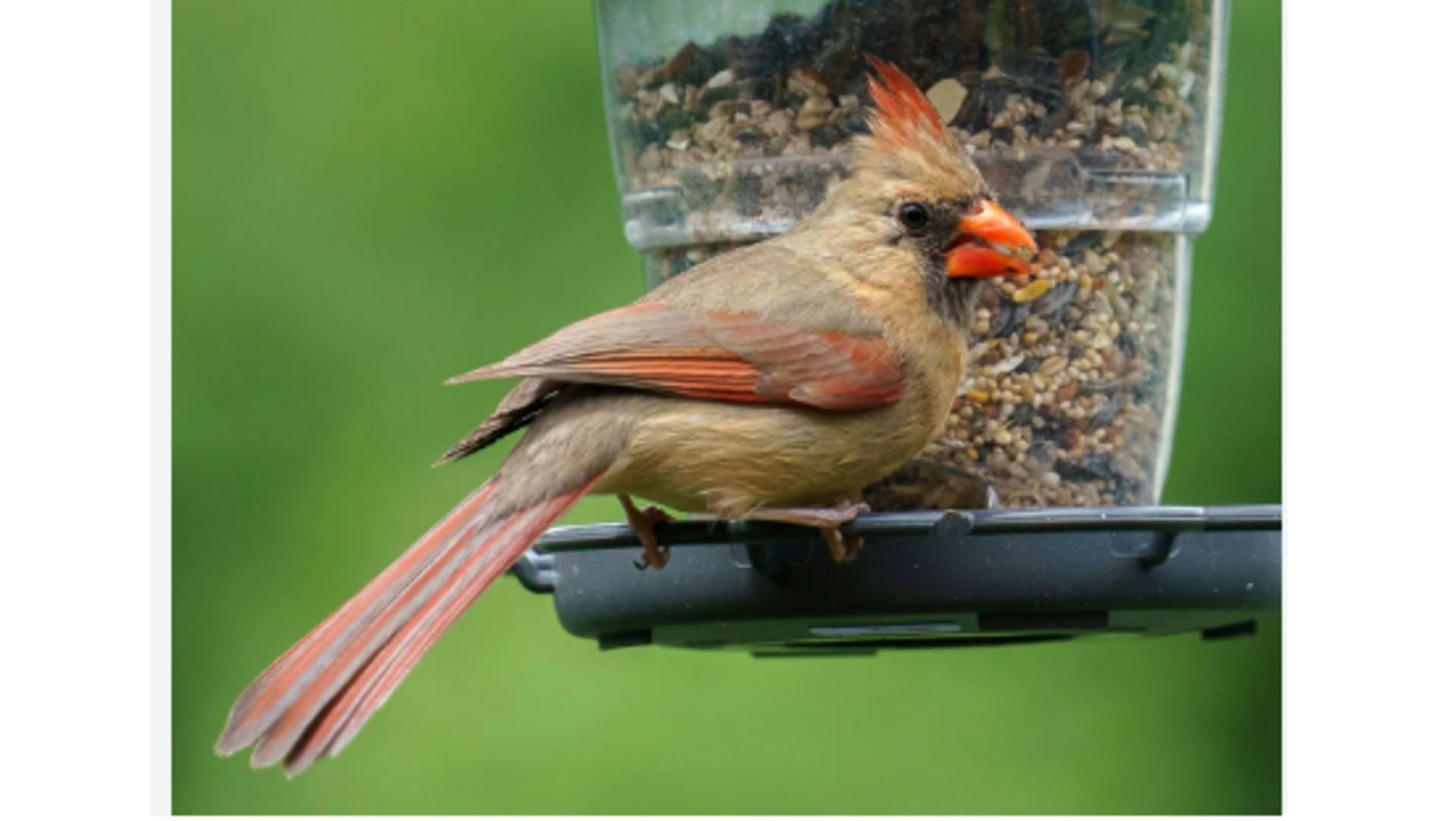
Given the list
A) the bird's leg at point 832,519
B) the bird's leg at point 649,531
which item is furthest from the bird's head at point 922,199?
the bird's leg at point 649,531

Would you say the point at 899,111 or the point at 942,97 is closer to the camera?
the point at 899,111

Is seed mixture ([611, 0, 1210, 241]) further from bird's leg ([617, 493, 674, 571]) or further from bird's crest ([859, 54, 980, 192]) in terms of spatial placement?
bird's leg ([617, 493, 674, 571])

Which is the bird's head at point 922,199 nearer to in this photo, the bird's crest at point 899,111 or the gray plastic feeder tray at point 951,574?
the bird's crest at point 899,111

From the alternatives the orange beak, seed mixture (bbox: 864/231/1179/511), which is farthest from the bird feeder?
the orange beak

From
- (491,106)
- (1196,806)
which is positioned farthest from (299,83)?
(1196,806)

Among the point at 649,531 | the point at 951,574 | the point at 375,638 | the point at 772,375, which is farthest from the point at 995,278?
the point at 375,638

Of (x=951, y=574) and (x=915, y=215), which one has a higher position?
(x=915, y=215)

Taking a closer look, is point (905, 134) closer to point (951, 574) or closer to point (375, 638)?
point (951, 574)
